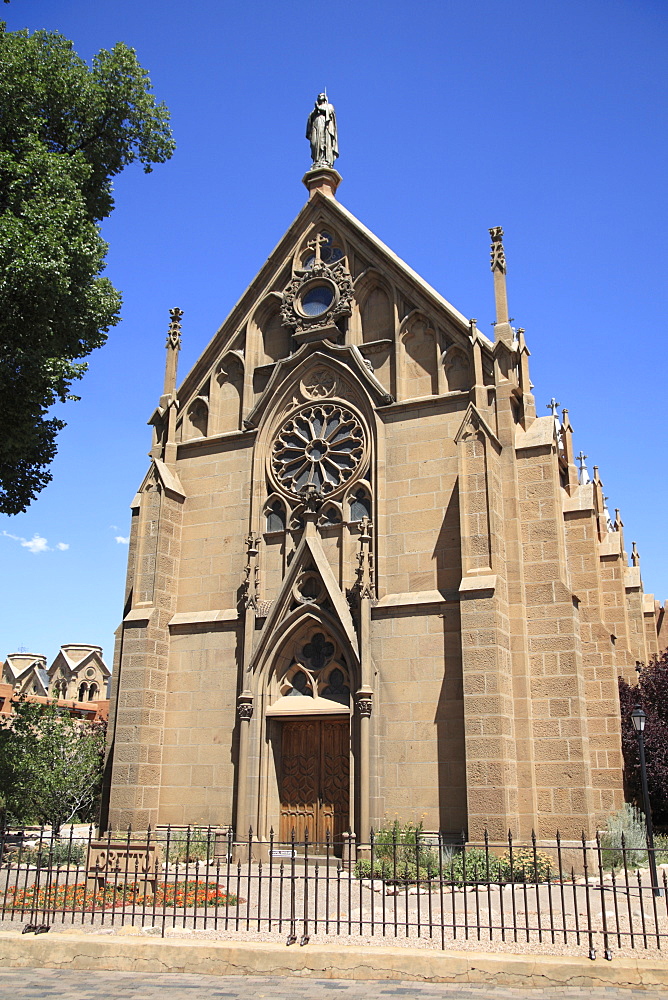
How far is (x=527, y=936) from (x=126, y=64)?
16.9 metres

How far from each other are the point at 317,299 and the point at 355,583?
25.6 ft

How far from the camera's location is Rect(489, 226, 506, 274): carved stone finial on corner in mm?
19656

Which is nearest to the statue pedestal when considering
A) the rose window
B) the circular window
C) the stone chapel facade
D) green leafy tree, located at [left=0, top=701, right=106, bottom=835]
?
the stone chapel facade

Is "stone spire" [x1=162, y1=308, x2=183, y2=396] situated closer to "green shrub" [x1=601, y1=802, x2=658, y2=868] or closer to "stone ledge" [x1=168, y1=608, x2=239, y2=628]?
"stone ledge" [x1=168, y1=608, x2=239, y2=628]

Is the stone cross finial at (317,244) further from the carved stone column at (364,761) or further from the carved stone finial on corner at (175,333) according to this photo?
the carved stone column at (364,761)

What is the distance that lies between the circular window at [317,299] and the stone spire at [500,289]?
4271 millimetres

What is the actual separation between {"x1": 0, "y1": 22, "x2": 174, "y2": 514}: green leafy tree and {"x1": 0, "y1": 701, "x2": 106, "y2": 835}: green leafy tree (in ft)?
20.5

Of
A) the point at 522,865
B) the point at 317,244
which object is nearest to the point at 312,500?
the point at 317,244

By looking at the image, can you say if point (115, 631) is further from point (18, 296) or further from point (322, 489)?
point (18, 296)

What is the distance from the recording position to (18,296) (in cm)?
1512

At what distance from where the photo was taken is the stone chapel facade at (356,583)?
55.2 feet

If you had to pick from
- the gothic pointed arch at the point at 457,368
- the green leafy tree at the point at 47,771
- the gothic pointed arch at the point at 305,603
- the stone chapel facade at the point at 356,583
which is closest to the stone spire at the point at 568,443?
the stone chapel facade at the point at 356,583

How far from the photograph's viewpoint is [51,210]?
1557cm

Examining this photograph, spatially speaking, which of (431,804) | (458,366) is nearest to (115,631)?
(431,804)
